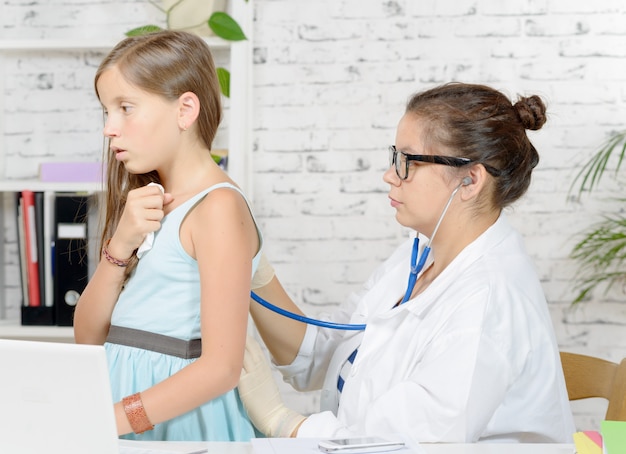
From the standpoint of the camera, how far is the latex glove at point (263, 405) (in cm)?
146

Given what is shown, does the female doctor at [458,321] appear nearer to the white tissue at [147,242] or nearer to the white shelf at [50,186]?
the white tissue at [147,242]

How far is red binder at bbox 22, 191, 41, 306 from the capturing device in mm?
2715

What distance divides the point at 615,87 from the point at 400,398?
71.6 inches

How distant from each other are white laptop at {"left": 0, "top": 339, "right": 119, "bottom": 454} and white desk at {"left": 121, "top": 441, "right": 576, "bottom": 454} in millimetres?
171

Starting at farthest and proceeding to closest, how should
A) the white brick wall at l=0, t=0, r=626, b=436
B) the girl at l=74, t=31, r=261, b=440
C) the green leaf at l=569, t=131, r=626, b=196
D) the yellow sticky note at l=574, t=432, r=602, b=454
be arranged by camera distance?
the white brick wall at l=0, t=0, r=626, b=436
the green leaf at l=569, t=131, r=626, b=196
the girl at l=74, t=31, r=261, b=440
the yellow sticky note at l=574, t=432, r=602, b=454

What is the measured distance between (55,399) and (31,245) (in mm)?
1829

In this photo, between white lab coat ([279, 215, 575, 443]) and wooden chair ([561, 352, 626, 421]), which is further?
wooden chair ([561, 352, 626, 421])

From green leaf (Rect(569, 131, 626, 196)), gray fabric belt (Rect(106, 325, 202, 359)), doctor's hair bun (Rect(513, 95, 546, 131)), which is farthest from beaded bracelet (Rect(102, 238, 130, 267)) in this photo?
green leaf (Rect(569, 131, 626, 196))

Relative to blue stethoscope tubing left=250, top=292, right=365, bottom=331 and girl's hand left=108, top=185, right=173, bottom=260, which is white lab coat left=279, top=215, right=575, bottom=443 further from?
girl's hand left=108, top=185, right=173, bottom=260

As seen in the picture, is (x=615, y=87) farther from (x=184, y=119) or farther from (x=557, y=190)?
(x=184, y=119)

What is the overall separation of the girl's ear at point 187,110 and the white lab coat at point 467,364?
51cm

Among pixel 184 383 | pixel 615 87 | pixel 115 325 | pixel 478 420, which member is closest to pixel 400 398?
pixel 478 420

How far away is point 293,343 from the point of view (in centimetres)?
189

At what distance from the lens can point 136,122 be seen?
1.42 m
